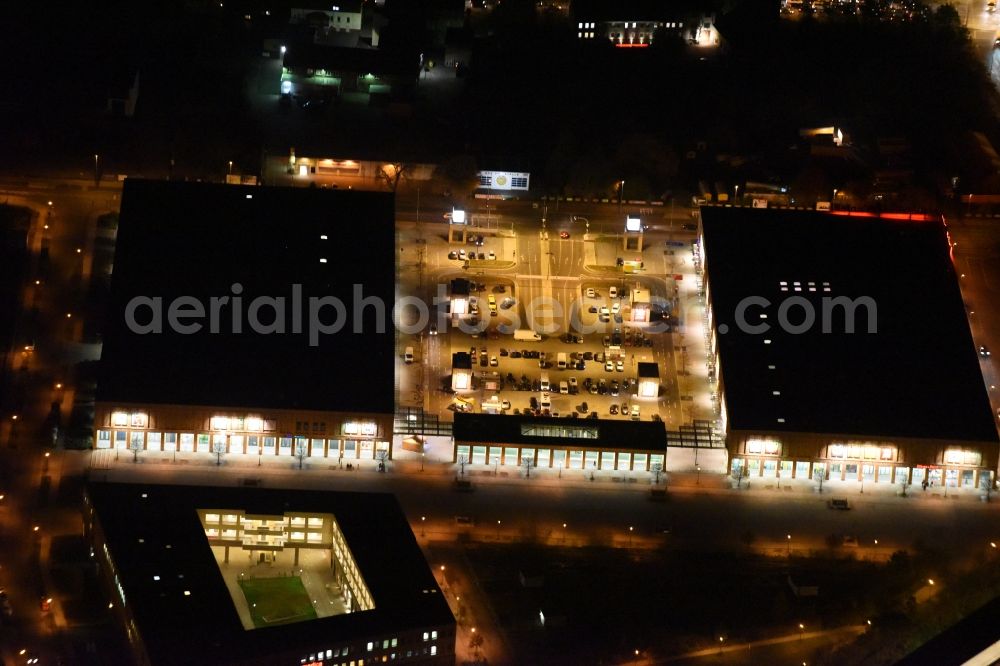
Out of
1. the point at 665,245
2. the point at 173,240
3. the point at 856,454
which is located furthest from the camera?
the point at 665,245

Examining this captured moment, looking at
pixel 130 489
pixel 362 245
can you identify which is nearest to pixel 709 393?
pixel 362 245

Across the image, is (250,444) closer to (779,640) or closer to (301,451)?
(301,451)

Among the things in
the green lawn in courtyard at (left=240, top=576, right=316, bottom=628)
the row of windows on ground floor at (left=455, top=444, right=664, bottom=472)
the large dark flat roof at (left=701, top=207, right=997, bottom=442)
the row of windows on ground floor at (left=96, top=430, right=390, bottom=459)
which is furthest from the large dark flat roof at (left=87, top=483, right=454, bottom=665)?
the large dark flat roof at (left=701, top=207, right=997, bottom=442)

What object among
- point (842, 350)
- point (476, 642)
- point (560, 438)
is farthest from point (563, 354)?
point (476, 642)

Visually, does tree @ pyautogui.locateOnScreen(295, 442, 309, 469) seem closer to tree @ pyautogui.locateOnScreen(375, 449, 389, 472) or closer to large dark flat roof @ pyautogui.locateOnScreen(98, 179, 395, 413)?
large dark flat roof @ pyautogui.locateOnScreen(98, 179, 395, 413)

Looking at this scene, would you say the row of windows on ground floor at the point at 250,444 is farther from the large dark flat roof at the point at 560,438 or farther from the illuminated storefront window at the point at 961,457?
the illuminated storefront window at the point at 961,457

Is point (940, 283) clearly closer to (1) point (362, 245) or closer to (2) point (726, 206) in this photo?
(2) point (726, 206)
